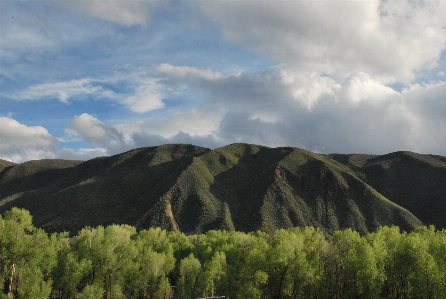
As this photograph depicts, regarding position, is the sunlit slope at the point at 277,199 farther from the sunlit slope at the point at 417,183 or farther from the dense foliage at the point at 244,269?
the dense foliage at the point at 244,269

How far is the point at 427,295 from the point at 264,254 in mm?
22286

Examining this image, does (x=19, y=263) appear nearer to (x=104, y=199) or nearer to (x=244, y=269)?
(x=244, y=269)

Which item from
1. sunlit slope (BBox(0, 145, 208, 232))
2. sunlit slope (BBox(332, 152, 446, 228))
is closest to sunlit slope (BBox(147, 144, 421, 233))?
sunlit slope (BBox(0, 145, 208, 232))

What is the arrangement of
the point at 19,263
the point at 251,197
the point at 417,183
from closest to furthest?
1. the point at 19,263
2. the point at 251,197
3. the point at 417,183

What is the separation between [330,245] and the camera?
2302 inches

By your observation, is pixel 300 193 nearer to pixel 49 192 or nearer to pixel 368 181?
pixel 368 181

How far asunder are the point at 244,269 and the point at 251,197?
360 feet

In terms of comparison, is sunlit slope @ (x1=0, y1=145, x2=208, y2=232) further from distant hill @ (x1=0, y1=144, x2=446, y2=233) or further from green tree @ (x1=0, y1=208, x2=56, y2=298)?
green tree @ (x1=0, y1=208, x2=56, y2=298)

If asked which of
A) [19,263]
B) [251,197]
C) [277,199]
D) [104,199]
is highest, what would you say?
[251,197]

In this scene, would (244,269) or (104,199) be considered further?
(104,199)

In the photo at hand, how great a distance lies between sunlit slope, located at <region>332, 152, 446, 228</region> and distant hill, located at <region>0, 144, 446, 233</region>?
441 mm

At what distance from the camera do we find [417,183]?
174250 mm

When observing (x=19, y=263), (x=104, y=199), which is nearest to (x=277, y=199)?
(x=104, y=199)

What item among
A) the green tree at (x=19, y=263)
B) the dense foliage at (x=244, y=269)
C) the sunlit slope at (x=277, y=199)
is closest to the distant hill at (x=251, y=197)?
the sunlit slope at (x=277, y=199)
